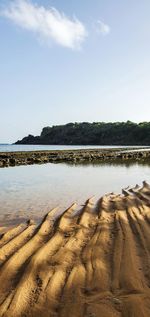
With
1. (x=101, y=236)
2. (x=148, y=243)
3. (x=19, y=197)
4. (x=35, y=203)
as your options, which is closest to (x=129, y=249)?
(x=148, y=243)

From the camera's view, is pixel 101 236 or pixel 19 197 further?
pixel 19 197

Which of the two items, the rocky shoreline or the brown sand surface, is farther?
the rocky shoreline

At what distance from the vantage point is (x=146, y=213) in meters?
11.3

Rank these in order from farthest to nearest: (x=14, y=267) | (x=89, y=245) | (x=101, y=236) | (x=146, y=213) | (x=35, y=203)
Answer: (x=35, y=203) → (x=146, y=213) → (x=101, y=236) → (x=89, y=245) → (x=14, y=267)

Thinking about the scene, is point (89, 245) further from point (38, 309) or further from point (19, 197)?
point (19, 197)

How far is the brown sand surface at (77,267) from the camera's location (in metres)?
5.02

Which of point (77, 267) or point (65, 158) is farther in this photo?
point (65, 158)

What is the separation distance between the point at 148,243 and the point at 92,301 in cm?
298

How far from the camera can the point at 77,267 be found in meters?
6.54

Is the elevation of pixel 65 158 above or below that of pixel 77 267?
below

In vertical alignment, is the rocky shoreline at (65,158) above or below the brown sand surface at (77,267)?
below

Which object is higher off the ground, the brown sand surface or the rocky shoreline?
the brown sand surface

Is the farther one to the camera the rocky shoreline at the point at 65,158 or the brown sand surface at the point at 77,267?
the rocky shoreline at the point at 65,158

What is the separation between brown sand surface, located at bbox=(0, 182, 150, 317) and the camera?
5016 millimetres
